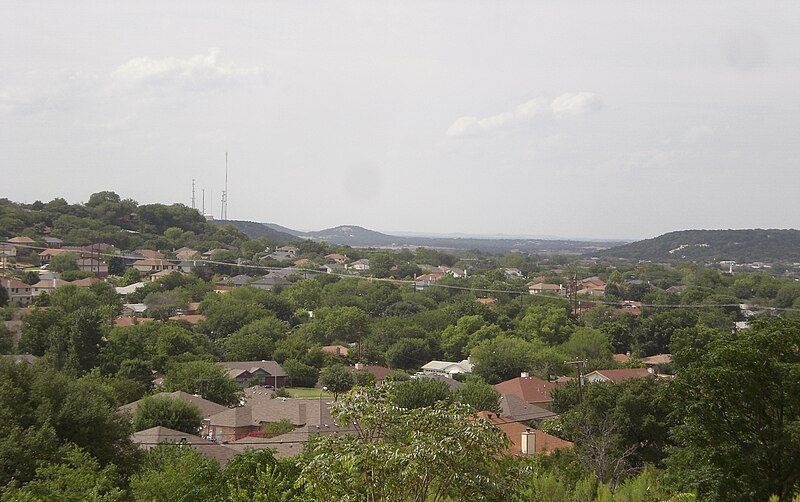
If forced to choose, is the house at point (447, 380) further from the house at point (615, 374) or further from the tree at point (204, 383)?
the tree at point (204, 383)

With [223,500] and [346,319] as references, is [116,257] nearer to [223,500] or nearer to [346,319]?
[346,319]

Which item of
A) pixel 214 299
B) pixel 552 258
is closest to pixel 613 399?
pixel 214 299

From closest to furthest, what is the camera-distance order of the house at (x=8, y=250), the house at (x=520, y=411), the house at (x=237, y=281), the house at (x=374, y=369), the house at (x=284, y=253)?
the house at (x=520, y=411) < the house at (x=374, y=369) < the house at (x=8, y=250) < the house at (x=237, y=281) < the house at (x=284, y=253)

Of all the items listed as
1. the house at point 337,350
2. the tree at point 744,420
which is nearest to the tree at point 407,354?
the house at point 337,350

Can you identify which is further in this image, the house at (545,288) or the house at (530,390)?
the house at (545,288)

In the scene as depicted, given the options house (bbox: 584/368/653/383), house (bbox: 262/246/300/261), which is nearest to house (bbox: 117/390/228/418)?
house (bbox: 584/368/653/383)

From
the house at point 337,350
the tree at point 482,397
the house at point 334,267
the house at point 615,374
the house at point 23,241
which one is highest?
the house at point 23,241

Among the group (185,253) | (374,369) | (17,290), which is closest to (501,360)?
(374,369)

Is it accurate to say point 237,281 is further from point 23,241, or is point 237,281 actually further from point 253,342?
point 253,342
